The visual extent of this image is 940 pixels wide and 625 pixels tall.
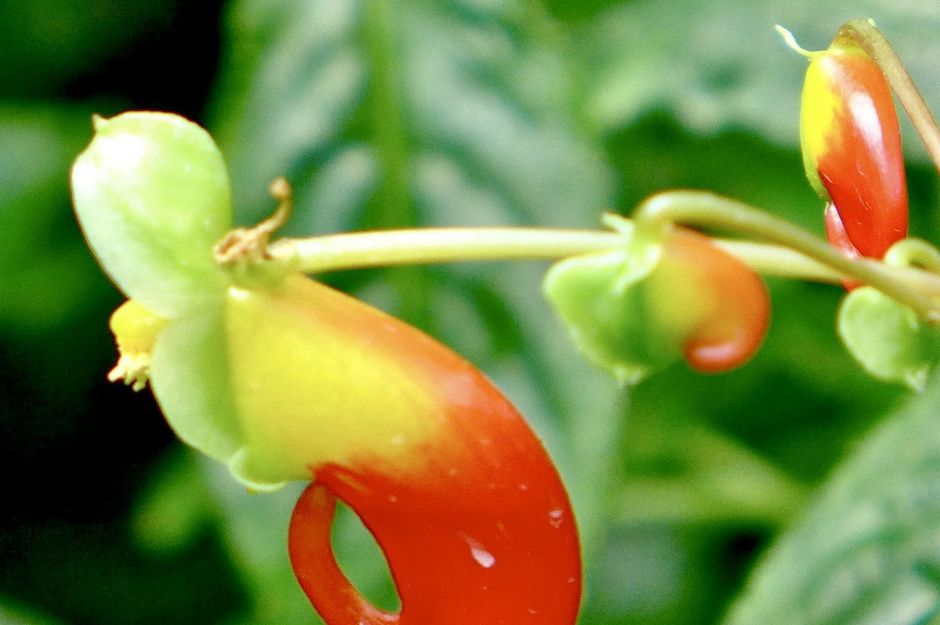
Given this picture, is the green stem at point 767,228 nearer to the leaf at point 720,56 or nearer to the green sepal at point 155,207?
the green sepal at point 155,207

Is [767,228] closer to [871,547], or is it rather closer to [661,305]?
[661,305]

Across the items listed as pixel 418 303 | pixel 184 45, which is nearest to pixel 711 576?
pixel 418 303

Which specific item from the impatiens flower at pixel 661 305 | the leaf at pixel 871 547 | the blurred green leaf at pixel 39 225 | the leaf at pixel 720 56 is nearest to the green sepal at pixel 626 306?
the impatiens flower at pixel 661 305

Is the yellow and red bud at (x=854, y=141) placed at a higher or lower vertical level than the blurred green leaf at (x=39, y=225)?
higher

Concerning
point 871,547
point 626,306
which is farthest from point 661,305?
point 871,547

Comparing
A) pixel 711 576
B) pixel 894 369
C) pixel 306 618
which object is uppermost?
pixel 894 369

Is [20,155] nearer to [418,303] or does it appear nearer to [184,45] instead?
[184,45]
